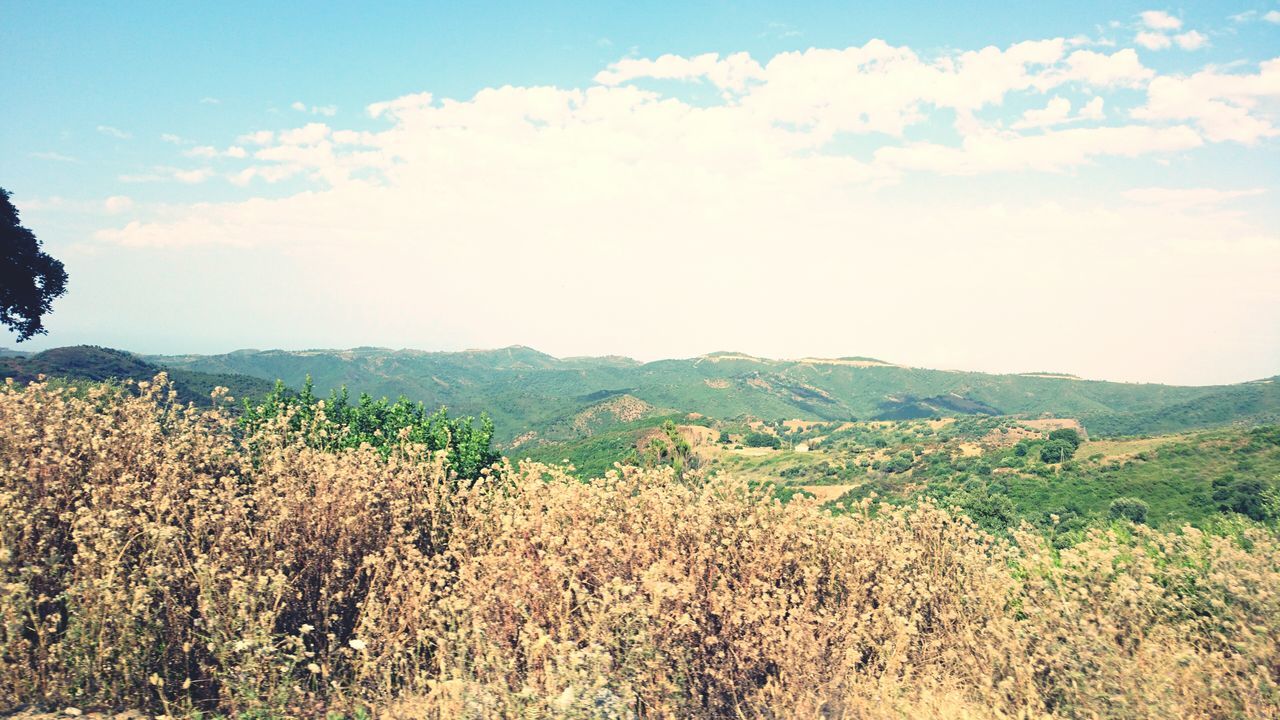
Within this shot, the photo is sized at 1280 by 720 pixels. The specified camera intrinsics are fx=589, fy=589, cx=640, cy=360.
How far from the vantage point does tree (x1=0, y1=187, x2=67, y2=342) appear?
2445 centimetres

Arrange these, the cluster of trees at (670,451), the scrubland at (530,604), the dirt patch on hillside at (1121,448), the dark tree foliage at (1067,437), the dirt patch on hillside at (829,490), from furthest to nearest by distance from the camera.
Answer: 1. the dirt patch on hillside at (829,490)
2. the dark tree foliage at (1067,437)
3. the dirt patch on hillside at (1121,448)
4. the cluster of trees at (670,451)
5. the scrubland at (530,604)

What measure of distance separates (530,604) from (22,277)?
3300cm

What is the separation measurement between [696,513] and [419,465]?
2.89m

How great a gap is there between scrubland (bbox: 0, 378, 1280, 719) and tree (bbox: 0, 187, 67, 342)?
2709 cm

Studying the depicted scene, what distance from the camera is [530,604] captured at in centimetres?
461

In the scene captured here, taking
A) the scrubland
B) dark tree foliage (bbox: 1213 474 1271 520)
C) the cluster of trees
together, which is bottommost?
dark tree foliage (bbox: 1213 474 1271 520)

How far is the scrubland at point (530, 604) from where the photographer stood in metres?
3.92

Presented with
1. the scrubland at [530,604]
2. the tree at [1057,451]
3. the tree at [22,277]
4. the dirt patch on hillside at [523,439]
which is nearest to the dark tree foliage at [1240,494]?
the tree at [1057,451]

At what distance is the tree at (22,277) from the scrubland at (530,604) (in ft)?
88.9

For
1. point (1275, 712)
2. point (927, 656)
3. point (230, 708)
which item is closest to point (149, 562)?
point (230, 708)

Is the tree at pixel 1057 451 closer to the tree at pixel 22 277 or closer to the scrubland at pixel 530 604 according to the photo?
the scrubland at pixel 530 604

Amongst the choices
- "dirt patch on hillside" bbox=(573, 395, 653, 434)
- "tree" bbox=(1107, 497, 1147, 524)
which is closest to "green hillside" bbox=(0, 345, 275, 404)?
"tree" bbox=(1107, 497, 1147, 524)

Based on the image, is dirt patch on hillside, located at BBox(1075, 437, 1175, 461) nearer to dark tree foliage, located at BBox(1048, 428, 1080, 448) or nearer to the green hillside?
dark tree foliage, located at BBox(1048, 428, 1080, 448)

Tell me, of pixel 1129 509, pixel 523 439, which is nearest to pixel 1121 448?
pixel 1129 509
